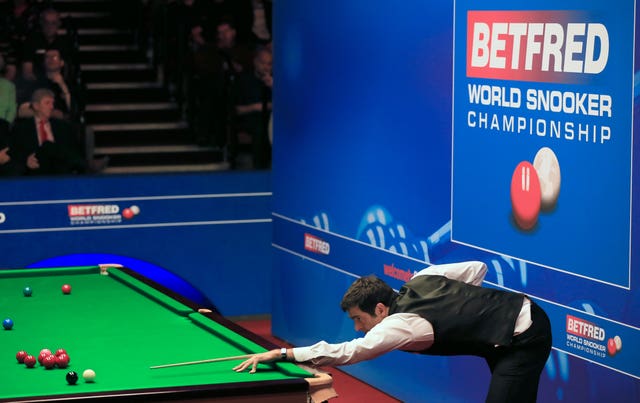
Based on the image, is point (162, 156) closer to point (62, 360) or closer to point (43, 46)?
point (43, 46)

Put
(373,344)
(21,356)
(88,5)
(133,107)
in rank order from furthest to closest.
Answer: (88,5) < (133,107) < (21,356) < (373,344)

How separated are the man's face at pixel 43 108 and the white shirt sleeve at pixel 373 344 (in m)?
5.52

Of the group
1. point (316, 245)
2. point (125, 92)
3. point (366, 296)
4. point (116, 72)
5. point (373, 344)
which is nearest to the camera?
point (373, 344)

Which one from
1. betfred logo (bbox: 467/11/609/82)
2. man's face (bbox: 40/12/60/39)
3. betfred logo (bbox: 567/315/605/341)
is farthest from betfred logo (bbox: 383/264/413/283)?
man's face (bbox: 40/12/60/39)

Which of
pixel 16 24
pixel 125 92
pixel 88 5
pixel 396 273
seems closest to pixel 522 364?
pixel 396 273

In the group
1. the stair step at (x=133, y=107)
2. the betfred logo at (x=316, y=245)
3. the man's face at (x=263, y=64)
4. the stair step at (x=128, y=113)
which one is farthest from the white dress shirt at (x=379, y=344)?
the stair step at (x=133, y=107)

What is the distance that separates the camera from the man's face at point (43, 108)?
32.7 feet

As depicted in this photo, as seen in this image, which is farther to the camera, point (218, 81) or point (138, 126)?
point (138, 126)

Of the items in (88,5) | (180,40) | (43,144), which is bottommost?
(43,144)

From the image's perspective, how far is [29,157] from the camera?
9.87 meters

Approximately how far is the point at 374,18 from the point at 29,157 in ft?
11.0

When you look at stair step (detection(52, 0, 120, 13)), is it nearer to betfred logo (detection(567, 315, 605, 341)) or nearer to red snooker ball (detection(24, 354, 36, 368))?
betfred logo (detection(567, 315, 605, 341))

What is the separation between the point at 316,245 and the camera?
8.72 meters

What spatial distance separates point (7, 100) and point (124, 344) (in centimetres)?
487
